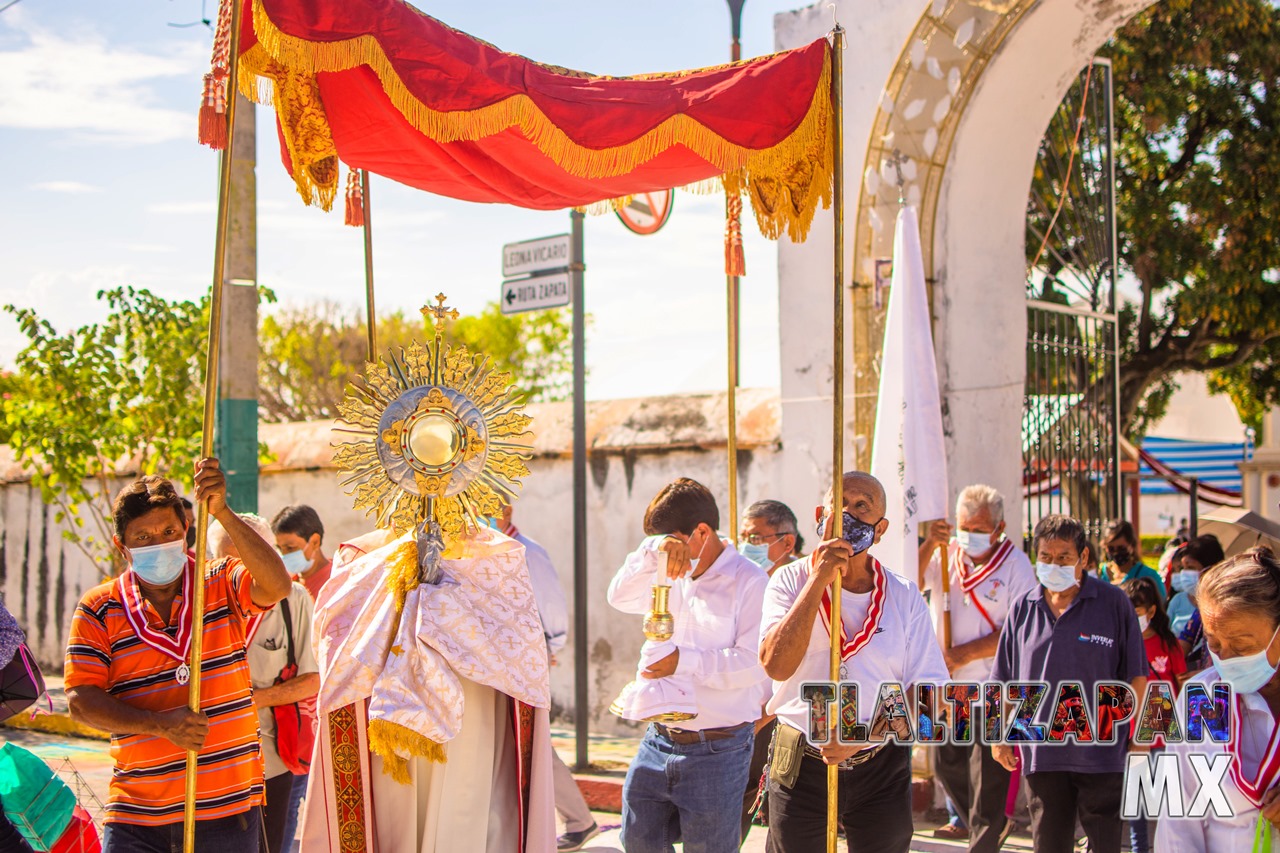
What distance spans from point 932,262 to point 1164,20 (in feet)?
32.0

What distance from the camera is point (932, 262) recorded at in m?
7.99

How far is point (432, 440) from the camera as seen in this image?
4340mm

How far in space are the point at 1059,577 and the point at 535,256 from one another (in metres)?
4.58

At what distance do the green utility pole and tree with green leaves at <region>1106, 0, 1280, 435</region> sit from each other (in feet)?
38.7

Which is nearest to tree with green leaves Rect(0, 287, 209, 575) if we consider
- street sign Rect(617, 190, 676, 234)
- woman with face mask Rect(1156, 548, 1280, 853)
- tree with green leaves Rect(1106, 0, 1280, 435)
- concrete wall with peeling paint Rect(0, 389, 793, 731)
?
concrete wall with peeling paint Rect(0, 389, 793, 731)

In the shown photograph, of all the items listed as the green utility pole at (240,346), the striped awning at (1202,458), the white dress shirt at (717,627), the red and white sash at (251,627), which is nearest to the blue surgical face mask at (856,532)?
the white dress shirt at (717,627)

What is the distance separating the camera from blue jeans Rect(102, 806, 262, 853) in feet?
13.4

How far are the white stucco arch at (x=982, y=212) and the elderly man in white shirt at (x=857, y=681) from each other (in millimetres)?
3815

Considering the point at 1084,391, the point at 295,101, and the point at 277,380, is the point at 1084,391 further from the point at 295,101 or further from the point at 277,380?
the point at 277,380

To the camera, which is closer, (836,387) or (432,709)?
(432,709)

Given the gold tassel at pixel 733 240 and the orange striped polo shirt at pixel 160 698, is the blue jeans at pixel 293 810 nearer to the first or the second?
the orange striped polo shirt at pixel 160 698

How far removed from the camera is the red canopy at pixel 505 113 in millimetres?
4430

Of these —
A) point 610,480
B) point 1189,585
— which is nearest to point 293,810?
point 610,480

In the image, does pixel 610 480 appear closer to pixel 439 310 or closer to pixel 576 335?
pixel 576 335
